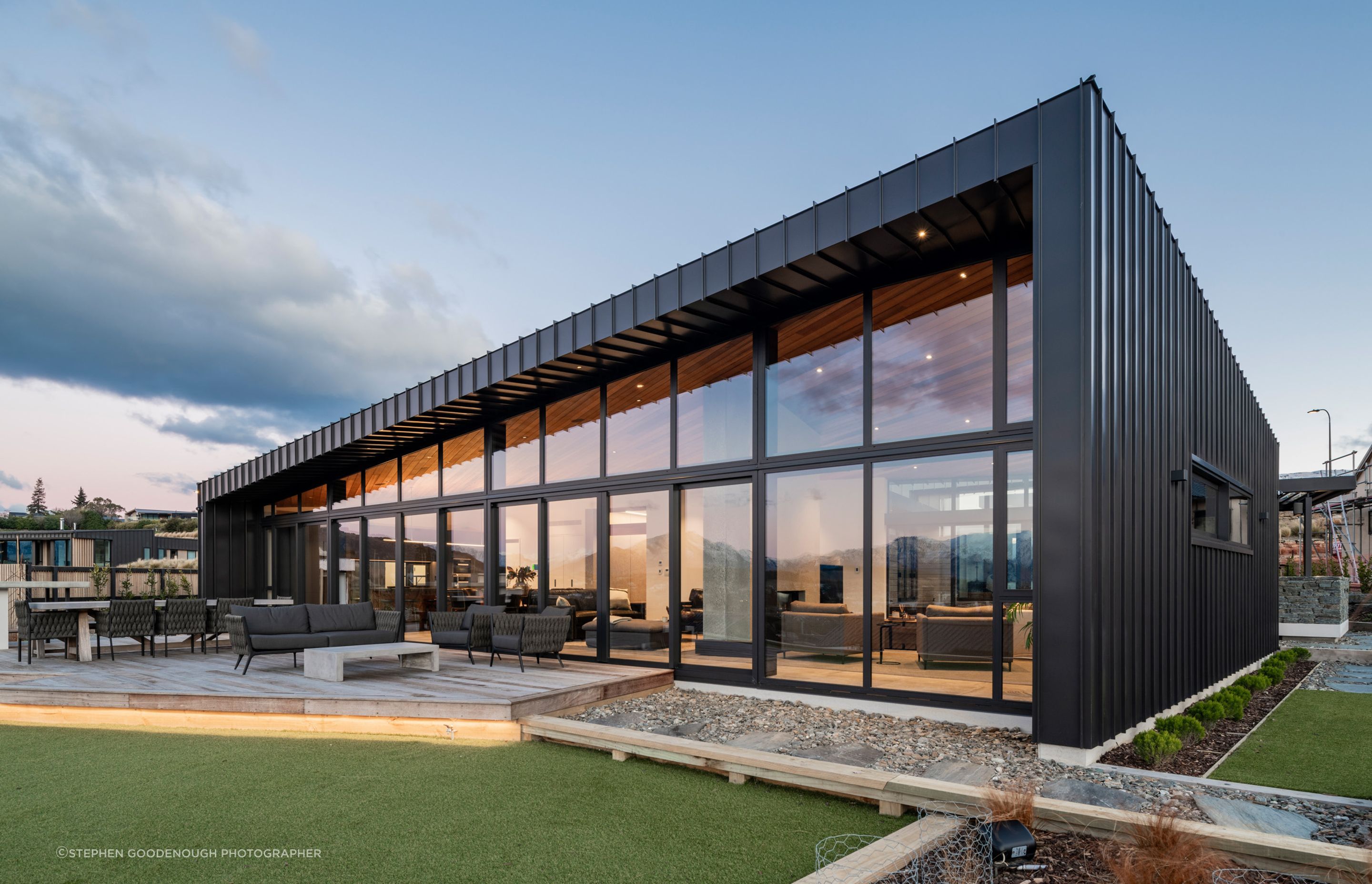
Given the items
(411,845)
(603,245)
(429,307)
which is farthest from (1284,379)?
(429,307)

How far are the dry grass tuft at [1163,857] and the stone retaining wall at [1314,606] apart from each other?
48.7 feet

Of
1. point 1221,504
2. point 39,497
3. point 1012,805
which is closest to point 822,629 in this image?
point 1012,805

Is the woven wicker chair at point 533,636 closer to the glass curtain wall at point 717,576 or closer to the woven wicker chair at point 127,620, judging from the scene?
the glass curtain wall at point 717,576

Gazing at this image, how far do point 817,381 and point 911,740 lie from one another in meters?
3.48

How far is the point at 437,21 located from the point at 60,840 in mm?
13350

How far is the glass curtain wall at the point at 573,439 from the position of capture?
9.74 meters

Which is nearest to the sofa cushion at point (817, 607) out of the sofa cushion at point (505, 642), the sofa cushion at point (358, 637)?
the sofa cushion at point (505, 642)

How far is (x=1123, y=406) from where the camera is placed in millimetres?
5512

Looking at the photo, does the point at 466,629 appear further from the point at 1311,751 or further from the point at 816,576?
the point at 1311,751

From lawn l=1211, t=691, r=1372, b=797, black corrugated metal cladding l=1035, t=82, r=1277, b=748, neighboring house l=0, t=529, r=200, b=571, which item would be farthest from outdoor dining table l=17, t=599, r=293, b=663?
neighboring house l=0, t=529, r=200, b=571

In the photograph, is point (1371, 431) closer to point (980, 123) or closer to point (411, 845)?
point (980, 123)

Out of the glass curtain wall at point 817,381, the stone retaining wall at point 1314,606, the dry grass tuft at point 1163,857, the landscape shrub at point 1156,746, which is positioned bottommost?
the stone retaining wall at point 1314,606

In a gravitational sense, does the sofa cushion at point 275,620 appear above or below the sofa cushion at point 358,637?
above

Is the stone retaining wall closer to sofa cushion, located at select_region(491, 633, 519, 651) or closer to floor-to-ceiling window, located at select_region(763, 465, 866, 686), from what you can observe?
floor-to-ceiling window, located at select_region(763, 465, 866, 686)
